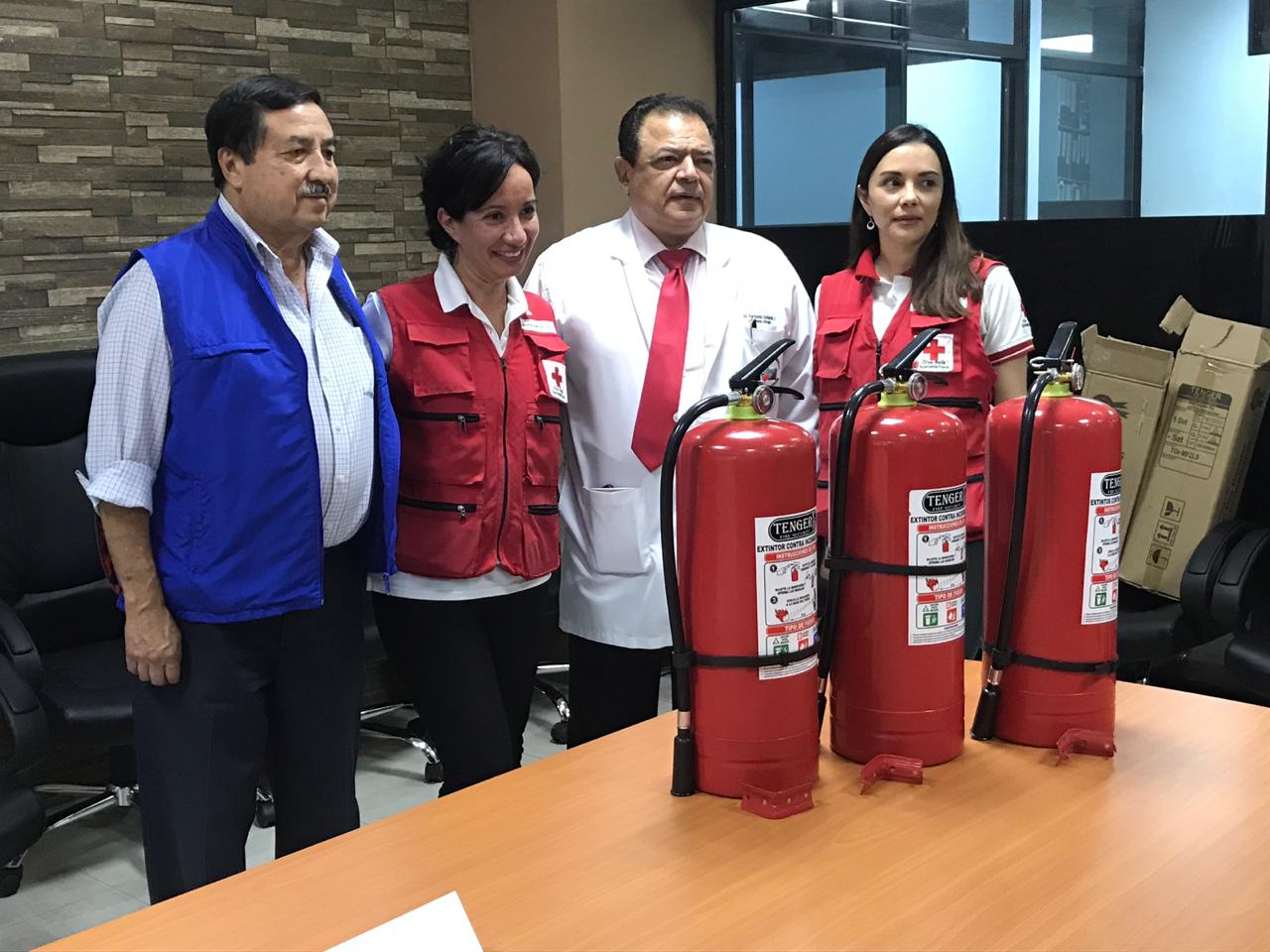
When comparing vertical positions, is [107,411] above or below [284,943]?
above

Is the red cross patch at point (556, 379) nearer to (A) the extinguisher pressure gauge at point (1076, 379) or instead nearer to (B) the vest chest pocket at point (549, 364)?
(B) the vest chest pocket at point (549, 364)

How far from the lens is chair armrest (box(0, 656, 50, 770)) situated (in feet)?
8.55

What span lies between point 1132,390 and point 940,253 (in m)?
1.08

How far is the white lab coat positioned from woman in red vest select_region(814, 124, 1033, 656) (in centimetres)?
17

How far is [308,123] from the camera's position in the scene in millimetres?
2049

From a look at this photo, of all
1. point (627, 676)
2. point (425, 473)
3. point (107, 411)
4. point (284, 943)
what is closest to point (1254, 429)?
point (627, 676)

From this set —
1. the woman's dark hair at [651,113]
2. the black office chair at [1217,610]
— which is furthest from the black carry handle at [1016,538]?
the black office chair at [1217,610]

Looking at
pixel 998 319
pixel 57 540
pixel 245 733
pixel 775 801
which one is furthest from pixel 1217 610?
pixel 57 540

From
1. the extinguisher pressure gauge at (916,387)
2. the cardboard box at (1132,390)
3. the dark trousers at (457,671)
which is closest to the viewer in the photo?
the extinguisher pressure gauge at (916,387)

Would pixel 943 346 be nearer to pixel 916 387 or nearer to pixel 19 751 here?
→ pixel 916 387

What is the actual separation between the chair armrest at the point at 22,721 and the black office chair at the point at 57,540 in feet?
1.11

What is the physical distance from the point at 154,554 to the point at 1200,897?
1.51 m

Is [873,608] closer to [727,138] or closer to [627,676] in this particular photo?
[627,676]

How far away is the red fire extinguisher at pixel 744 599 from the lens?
4.53ft
